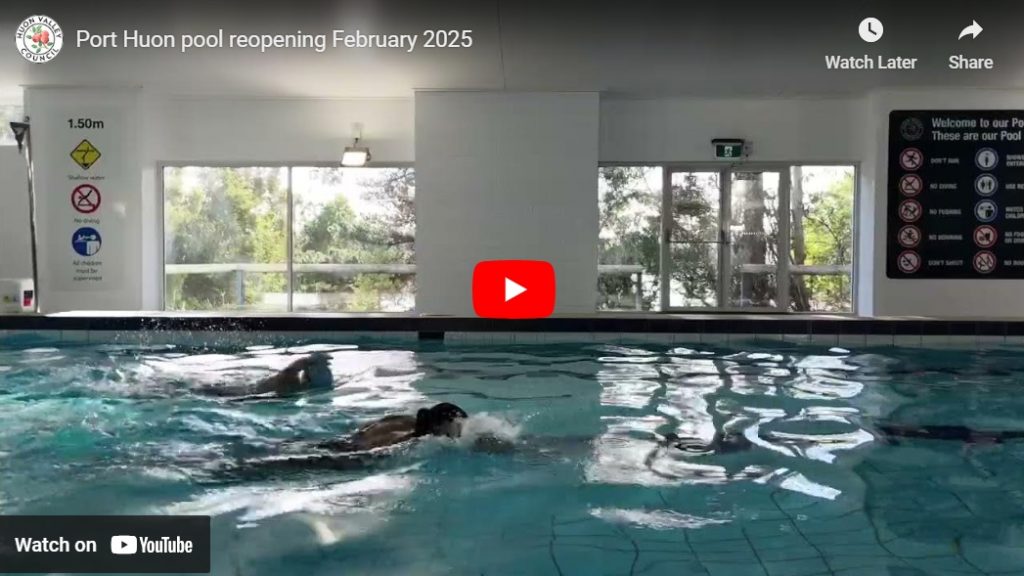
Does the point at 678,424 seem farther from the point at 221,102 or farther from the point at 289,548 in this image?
the point at 221,102

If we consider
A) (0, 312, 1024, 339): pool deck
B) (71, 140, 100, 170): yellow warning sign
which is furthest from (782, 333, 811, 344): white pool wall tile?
(71, 140, 100, 170): yellow warning sign

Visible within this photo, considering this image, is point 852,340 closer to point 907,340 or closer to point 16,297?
point 907,340

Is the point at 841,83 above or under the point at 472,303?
above

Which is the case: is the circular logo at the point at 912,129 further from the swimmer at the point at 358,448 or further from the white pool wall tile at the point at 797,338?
the swimmer at the point at 358,448

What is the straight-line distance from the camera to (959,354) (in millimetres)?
8227

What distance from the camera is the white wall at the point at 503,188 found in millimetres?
10297

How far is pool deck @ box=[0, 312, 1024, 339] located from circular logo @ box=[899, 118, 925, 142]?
2.47 metres

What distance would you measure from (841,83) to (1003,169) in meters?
2.32

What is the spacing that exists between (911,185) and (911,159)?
0.30 meters

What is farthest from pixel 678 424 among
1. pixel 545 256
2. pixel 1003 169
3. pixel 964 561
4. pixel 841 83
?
pixel 1003 169

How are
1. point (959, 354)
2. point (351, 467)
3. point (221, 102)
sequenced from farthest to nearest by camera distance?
1. point (221, 102)
2. point (959, 354)
3. point (351, 467)

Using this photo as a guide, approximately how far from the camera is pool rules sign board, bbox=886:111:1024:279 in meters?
10.5

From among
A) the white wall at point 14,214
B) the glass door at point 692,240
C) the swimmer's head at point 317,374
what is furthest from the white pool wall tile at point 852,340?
the white wall at point 14,214

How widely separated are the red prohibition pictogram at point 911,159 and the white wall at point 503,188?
141 inches
